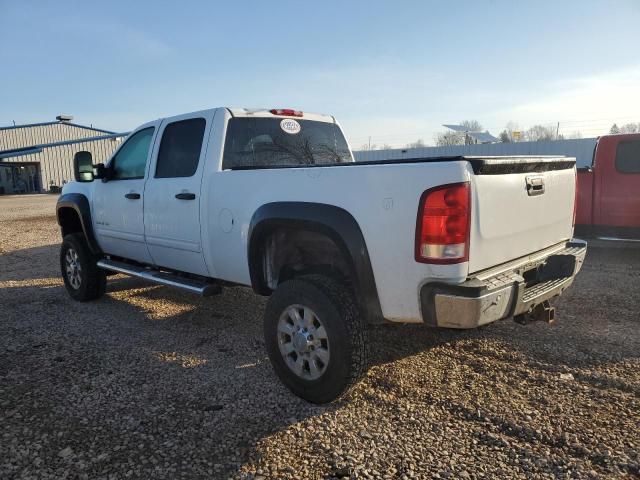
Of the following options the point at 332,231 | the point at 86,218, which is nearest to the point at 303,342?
the point at 332,231

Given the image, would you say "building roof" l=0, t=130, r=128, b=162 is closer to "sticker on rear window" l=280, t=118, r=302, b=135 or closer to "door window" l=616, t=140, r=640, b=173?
"sticker on rear window" l=280, t=118, r=302, b=135

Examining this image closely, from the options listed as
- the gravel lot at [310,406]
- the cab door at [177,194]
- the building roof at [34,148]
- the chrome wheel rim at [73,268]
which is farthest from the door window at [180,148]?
the building roof at [34,148]

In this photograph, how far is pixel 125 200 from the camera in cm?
514

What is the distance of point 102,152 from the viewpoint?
44250mm

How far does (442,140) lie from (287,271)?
37.3 m

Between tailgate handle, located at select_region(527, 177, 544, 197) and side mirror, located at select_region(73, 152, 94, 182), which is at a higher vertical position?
side mirror, located at select_region(73, 152, 94, 182)

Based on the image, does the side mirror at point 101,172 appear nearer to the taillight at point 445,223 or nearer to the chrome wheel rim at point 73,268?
the chrome wheel rim at point 73,268

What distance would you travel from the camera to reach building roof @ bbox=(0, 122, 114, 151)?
1590 inches

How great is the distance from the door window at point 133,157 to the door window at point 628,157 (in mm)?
7033

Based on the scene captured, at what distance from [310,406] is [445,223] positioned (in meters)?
1.53

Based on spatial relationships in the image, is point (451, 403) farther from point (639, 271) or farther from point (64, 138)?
Result: point (64, 138)

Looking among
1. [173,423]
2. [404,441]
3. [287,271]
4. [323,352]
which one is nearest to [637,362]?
[404,441]

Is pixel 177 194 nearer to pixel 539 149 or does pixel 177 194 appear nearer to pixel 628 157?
pixel 628 157

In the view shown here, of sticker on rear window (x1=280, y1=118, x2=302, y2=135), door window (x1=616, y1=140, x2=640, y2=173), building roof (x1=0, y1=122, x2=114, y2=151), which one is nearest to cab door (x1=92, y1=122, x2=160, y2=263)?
sticker on rear window (x1=280, y1=118, x2=302, y2=135)
